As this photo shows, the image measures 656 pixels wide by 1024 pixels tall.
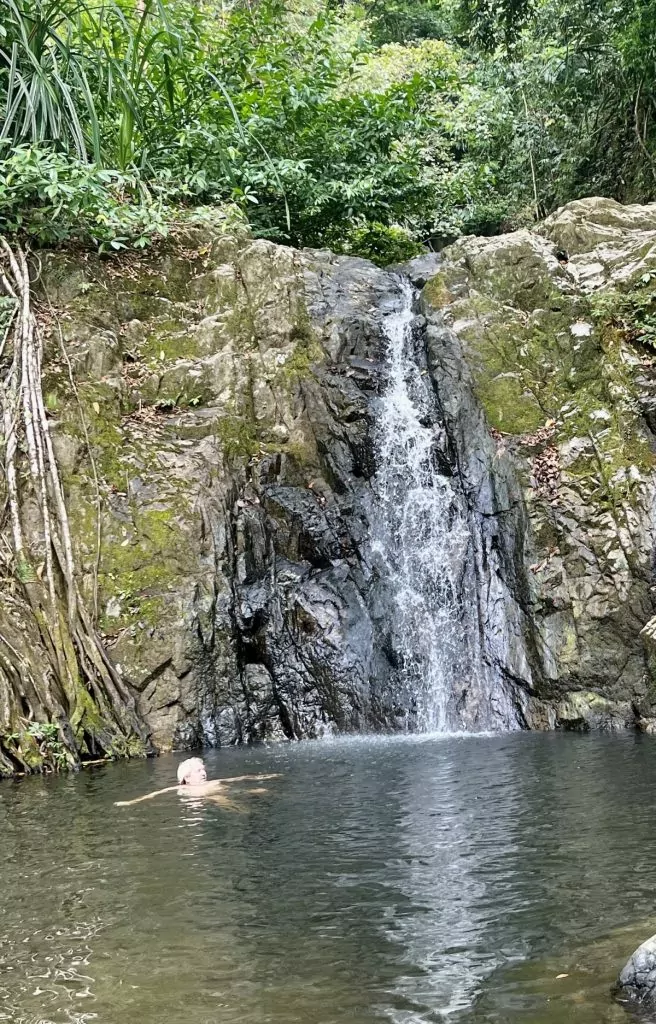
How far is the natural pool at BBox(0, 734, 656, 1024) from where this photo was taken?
3.21 m

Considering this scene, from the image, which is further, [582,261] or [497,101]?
[497,101]

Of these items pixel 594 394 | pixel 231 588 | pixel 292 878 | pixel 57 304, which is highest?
pixel 57 304

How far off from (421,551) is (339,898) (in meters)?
7.00

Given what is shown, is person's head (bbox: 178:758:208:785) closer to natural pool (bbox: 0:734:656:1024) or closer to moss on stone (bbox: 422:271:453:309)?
natural pool (bbox: 0:734:656:1024)

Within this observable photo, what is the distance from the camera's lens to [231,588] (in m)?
10.5

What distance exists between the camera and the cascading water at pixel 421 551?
1034cm

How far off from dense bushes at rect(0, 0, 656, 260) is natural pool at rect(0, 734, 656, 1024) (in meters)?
7.40

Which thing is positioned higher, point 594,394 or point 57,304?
point 57,304

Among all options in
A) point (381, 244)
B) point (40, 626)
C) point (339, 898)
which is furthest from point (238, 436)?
point (339, 898)

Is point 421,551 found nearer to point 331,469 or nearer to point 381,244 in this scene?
point 331,469

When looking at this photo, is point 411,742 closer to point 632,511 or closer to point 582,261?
point 632,511

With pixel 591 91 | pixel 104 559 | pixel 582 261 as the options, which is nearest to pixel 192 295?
pixel 104 559

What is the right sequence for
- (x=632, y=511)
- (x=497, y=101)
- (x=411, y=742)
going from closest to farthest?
1. (x=411, y=742)
2. (x=632, y=511)
3. (x=497, y=101)

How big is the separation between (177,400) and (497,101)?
10.4 m
